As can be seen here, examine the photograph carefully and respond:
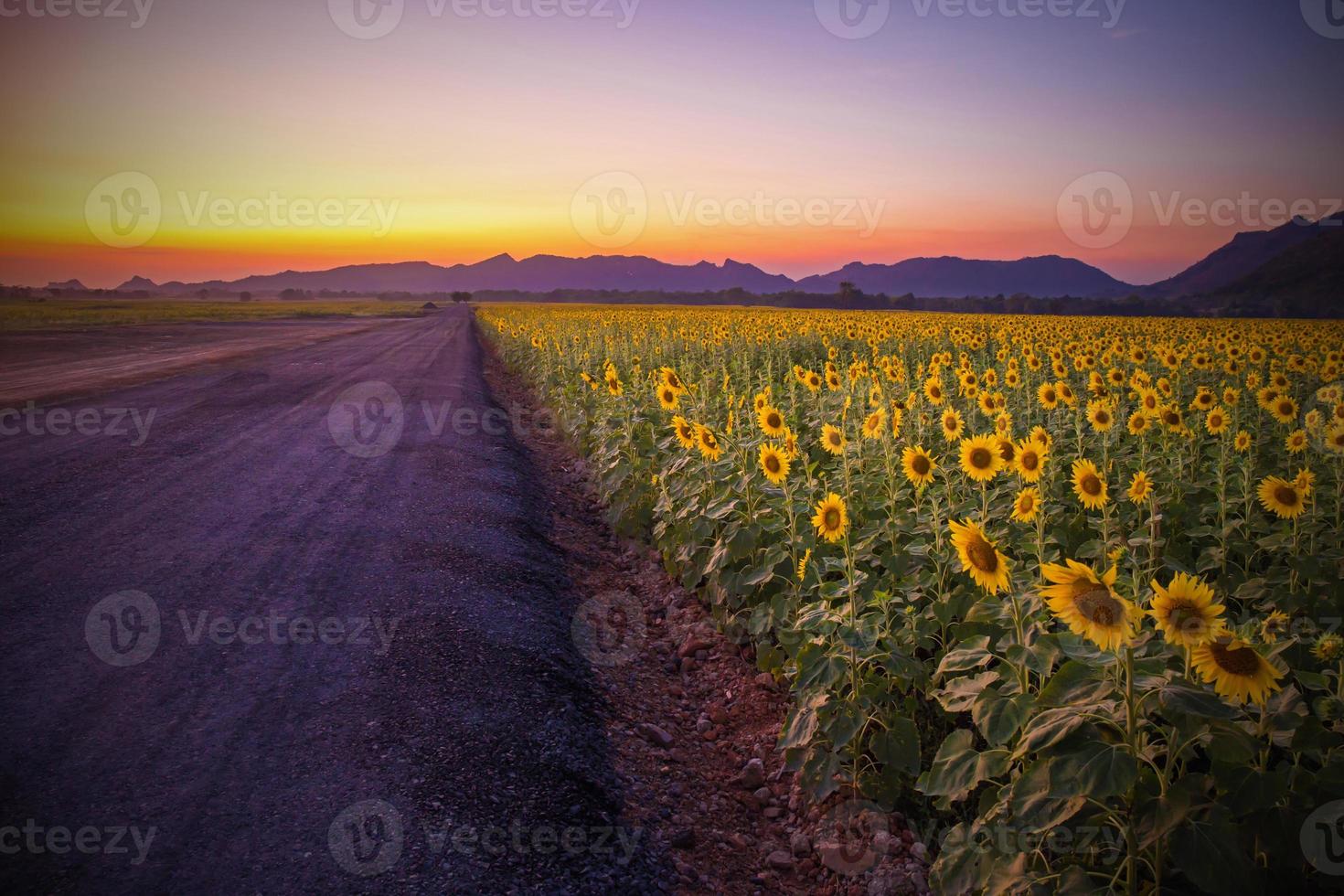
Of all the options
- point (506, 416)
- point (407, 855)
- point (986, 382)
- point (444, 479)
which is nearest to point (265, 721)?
point (407, 855)

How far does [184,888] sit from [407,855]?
2.78ft

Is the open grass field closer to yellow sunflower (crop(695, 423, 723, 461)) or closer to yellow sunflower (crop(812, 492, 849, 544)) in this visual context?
yellow sunflower (crop(695, 423, 723, 461))

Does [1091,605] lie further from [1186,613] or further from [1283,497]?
[1283,497]

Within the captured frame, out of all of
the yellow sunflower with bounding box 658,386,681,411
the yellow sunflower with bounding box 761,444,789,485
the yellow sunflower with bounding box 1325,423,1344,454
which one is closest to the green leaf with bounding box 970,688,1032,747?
the yellow sunflower with bounding box 761,444,789,485

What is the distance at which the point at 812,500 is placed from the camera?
519cm

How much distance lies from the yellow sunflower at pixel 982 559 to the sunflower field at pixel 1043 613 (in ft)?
0.14

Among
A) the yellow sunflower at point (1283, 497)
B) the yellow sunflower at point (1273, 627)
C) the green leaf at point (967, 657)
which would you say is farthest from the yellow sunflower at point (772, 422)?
the yellow sunflower at point (1273, 627)

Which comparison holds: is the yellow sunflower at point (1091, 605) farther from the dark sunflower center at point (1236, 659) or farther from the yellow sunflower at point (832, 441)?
the yellow sunflower at point (832, 441)

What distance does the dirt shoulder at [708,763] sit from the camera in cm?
340

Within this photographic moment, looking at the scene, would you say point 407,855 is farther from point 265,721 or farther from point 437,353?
point 437,353

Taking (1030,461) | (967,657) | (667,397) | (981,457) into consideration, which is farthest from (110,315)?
(967,657)

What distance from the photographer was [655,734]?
455cm

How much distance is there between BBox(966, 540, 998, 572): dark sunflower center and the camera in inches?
123

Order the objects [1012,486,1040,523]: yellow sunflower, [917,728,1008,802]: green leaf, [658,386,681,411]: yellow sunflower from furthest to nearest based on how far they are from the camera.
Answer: [658,386,681,411]: yellow sunflower < [1012,486,1040,523]: yellow sunflower < [917,728,1008,802]: green leaf
